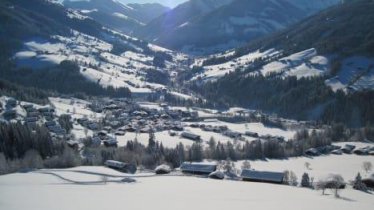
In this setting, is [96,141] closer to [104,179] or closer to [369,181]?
[104,179]

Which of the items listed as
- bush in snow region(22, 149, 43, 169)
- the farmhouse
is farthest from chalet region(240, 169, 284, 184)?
the farmhouse

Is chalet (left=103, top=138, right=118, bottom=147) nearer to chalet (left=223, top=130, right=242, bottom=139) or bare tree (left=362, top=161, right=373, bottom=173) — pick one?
chalet (left=223, top=130, right=242, bottom=139)

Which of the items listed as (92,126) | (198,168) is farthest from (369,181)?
(92,126)

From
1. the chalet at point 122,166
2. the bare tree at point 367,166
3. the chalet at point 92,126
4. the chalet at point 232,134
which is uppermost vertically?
the chalet at point 92,126

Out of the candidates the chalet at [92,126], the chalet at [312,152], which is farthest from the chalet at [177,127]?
the chalet at [312,152]

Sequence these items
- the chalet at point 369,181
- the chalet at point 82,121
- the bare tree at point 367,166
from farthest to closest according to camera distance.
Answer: the chalet at point 82,121 → the bare tree at point 367,166 → the chalet at point 369,181

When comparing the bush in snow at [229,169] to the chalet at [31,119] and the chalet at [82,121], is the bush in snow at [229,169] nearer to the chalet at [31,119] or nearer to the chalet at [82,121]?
the chalet at [82,121]
